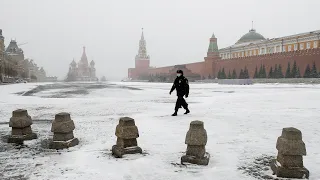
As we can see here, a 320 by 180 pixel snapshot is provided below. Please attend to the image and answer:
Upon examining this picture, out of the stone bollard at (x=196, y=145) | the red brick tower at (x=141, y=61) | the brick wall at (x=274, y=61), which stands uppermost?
the red brick tower at (x=141, y=61)

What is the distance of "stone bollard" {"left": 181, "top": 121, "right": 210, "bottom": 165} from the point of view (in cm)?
397

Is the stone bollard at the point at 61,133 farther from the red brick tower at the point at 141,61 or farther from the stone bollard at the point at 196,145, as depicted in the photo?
the red brick tower at the point at 141,61

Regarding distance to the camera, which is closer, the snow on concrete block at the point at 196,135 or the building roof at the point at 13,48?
the snow on concrete block at the point at 196,135

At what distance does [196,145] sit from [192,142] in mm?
74

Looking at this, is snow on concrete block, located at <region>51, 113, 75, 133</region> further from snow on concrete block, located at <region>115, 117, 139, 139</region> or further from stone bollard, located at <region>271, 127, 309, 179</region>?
stone bollard, located at <region>271, 127, 309, 179</region>

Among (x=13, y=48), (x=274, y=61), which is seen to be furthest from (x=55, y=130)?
(x=13, y=48)

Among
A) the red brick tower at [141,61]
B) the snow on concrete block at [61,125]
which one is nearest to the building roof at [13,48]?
the red brick tower at [141,61]

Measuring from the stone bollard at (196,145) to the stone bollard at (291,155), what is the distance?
0.98m

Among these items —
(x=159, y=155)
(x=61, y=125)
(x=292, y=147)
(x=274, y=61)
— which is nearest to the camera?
(x=292, y=147)

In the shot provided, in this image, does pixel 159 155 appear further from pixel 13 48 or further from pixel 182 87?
pixel 13 48

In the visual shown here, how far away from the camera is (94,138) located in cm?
559

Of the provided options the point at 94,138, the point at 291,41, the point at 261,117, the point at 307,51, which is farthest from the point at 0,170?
the point at 291,41

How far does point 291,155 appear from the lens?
139 inches

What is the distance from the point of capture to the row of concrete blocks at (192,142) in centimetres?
351
